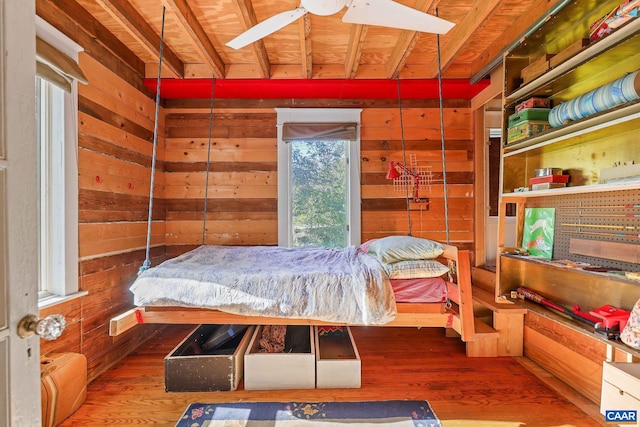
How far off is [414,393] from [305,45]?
8.91 ft

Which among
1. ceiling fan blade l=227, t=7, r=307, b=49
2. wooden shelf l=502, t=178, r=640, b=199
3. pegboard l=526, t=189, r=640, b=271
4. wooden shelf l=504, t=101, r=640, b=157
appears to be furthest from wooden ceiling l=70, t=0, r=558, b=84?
pegboard l=526, t=189, r=640, b=271

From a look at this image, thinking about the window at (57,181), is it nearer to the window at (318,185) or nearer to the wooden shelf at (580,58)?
the window at (318,185)

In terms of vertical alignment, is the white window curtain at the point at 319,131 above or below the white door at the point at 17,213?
above

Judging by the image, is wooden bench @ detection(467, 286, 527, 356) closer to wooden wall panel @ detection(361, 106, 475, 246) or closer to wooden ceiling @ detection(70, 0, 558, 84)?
wooden wall panel @ detection(361, 106, 475, 246)

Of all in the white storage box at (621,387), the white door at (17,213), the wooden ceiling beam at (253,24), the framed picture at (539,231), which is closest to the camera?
the white door at (17,213)

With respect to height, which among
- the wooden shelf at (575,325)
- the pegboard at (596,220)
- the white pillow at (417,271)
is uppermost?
the pegboard at (596,220)

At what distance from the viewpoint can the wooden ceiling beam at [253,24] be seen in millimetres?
2062

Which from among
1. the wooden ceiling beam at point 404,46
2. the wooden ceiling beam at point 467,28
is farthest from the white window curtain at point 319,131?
the wooden ceiling beam at point 467,28

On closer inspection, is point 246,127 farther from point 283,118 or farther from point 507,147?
point 507,147

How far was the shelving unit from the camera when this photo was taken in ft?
5.83

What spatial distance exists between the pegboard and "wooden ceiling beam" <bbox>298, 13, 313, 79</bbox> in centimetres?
221

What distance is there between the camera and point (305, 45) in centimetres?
250

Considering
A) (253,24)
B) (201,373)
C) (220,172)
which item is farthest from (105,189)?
(253,24)

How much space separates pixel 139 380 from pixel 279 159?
2338 mm
